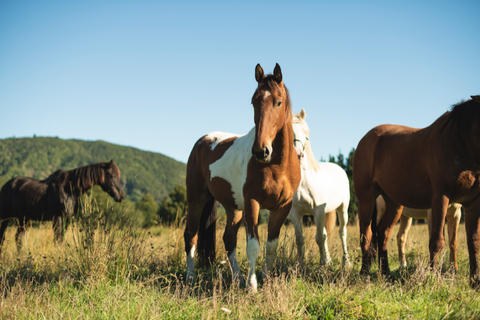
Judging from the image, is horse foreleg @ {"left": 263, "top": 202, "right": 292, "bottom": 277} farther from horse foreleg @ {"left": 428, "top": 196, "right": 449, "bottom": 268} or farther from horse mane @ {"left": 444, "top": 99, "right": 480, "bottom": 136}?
horse mane @ {"left": 444, "top": 99, "right": 480, "bottom": 136}

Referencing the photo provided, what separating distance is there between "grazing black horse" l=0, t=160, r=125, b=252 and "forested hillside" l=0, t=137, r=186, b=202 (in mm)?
124667

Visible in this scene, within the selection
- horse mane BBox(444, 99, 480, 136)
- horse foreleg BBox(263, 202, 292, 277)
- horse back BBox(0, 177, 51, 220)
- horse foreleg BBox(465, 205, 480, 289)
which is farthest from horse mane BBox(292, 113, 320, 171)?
horse back BBox(0, 177, 51, 220)

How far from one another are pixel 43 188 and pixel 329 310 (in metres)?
8.42

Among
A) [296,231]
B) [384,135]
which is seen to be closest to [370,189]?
[384,135]

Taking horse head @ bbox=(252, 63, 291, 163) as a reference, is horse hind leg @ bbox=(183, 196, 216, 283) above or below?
below

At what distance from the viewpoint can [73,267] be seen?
4.18 metres

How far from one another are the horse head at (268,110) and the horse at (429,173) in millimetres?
1793

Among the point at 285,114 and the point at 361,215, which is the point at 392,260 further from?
the point at 285,114

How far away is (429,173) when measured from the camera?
3.66m

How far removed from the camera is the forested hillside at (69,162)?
470ft

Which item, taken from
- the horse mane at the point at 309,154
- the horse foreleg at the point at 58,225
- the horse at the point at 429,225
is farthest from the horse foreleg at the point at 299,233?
the horse foreleg at the point at 58,225

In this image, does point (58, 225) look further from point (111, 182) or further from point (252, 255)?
point (252, 255)

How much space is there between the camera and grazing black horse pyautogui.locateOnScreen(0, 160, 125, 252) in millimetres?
8078

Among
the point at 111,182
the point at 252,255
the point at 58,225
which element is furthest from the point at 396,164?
the point at 58,225
